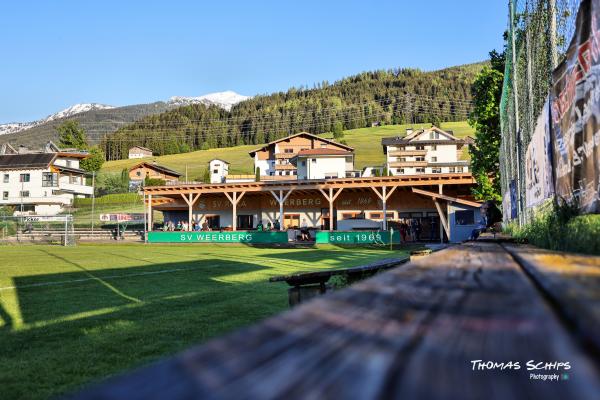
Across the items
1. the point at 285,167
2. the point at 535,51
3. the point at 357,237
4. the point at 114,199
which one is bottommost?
the point at 357,237

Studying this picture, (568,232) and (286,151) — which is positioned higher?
(286,151)

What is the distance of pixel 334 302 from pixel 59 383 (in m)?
3.35

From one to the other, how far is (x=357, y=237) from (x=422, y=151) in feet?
133

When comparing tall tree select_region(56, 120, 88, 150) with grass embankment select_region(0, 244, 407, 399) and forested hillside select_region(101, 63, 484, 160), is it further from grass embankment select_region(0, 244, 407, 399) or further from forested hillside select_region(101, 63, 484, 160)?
grass embankment select_region(0, 244, 407, 399)

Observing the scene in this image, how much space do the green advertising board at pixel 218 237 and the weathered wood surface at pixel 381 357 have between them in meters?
29.1

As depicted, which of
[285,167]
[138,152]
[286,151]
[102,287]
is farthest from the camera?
[138,152]

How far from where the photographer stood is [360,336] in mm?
689

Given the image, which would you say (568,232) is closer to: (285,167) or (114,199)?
(285,167)

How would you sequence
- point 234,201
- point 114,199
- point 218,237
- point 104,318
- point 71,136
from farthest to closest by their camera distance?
point 71,136
point 114,199
point 234,201
point 218,237
point 104,318

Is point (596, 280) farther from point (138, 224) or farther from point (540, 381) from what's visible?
point (138, 224)

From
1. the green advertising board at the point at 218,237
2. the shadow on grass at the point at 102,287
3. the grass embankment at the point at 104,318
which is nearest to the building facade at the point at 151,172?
the green advertising board at the point at 218,237

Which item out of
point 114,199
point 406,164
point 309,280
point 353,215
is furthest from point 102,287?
point 406,164

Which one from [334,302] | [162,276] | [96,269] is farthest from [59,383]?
[96,269]

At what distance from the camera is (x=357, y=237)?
1072 inches
